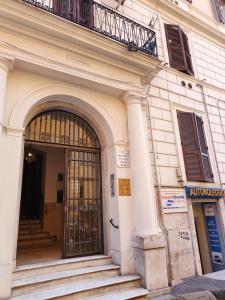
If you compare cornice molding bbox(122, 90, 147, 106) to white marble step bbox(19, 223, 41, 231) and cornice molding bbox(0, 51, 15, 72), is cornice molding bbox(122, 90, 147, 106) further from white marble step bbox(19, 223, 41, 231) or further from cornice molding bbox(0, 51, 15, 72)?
white marble step bbox(19, 223, 41, 231)

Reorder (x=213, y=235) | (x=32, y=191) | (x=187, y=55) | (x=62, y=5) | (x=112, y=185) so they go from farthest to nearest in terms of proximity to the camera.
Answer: (x=32, y=191)
(x=187, y=55)
(x=213, y=235)
(x=62, y=5)
(x=112, y=185)

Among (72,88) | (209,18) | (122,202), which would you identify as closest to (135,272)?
(122,202)

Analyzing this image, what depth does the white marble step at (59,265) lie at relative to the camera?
3.87 m

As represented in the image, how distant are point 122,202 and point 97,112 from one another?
2169mm

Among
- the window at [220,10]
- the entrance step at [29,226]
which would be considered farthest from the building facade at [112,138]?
the window at [220,10]

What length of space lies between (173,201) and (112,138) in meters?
2.19

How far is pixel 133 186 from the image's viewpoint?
197 inches

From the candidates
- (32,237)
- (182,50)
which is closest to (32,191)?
(32,237)

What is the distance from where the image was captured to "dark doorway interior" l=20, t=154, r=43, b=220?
30.9 ft

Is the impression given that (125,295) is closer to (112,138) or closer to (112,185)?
(112,185)

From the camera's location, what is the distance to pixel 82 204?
5184mm

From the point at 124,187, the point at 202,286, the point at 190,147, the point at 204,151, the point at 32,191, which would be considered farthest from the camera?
the point at 32,191

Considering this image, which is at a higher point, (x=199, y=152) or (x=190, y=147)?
(x=190, y=147)

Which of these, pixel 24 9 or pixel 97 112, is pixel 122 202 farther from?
pixel 24 9
